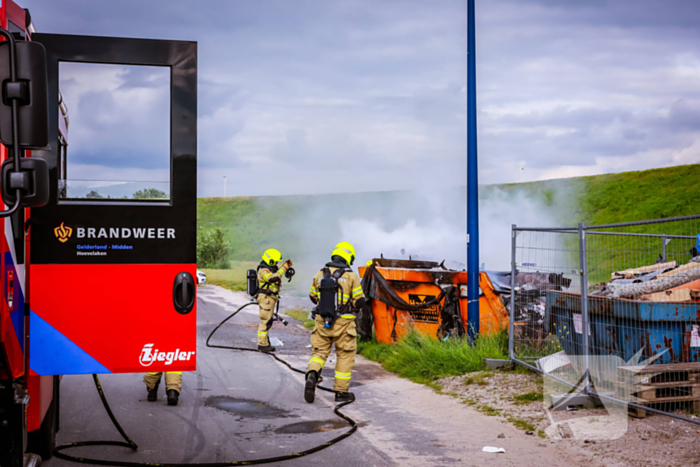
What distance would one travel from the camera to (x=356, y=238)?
28.2 m

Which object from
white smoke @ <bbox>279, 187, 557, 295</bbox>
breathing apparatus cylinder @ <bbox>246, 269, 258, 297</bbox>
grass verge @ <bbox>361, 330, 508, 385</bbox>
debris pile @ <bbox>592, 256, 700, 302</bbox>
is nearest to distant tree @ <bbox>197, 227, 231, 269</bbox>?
white smoke @ <bbox>279, 187, 557, 295</bbox>

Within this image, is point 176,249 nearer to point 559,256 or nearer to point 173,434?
point 173,434

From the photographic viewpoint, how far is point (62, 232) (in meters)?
3.89

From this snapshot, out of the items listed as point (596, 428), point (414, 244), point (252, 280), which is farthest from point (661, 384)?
point (414, 244)

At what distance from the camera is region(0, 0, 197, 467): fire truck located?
148 inches

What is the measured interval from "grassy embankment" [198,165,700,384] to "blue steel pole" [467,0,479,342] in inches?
25.6

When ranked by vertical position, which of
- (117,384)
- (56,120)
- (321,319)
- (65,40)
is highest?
(65,40)

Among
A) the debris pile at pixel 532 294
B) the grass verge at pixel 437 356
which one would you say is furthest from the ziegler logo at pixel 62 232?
the debris pile at pixel 532 294

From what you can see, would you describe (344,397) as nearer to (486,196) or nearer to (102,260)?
(102,260)

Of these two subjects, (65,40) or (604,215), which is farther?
(604,215)

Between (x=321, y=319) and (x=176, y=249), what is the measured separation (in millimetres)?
3793

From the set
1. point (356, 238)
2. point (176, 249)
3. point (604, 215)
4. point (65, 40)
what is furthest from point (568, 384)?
point (604, 215)

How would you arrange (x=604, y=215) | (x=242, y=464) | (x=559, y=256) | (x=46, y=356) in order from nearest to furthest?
(x=46, y=356)
(x=242, y=464)
(x=559, y=256)
(x=604, y=215)

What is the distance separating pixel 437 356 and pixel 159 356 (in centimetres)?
536
